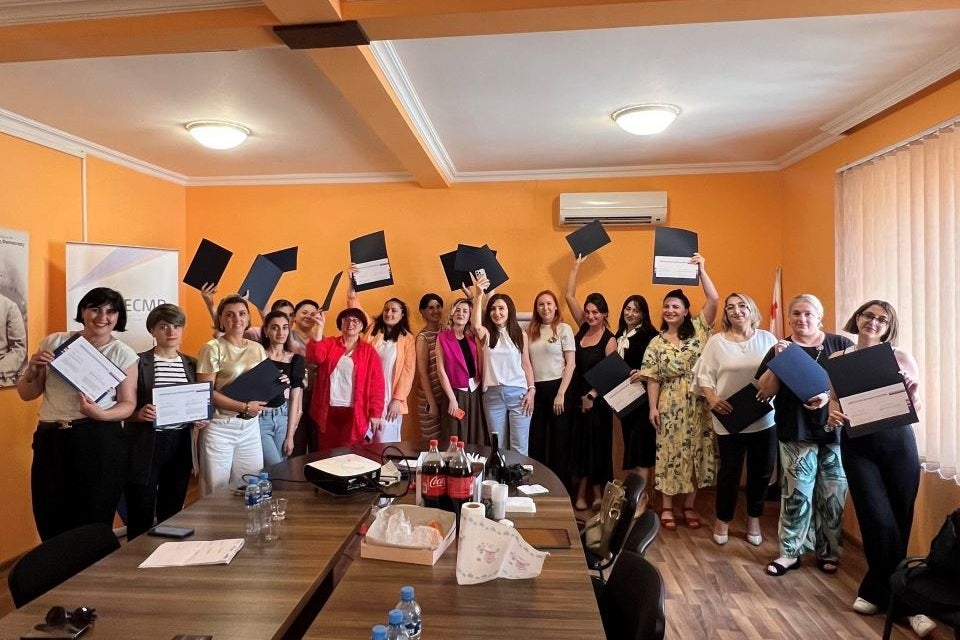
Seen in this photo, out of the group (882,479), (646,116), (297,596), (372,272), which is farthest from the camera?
(372,272)

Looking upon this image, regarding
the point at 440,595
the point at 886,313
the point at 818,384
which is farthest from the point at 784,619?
the point at 440,595

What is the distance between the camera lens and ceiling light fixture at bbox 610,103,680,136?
3303 mm

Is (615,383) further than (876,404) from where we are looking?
Yes

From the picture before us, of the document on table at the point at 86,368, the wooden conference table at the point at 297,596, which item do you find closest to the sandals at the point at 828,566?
the wooden conference table at the point at 297,596

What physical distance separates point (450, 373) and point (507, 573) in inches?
99.5

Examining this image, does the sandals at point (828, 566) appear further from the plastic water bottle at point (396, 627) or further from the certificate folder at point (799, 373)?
the plastic water bottle at point (396, 627)

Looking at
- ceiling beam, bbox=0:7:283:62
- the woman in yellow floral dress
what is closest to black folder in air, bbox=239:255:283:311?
ceiling beam, bbox=0:7:283:62

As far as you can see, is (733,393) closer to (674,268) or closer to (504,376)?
(674,268)

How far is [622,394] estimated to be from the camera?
12.9 feet

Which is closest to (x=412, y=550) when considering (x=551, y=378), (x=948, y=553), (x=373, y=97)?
(x=948, y=553)

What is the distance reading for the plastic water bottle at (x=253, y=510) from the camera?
1.86 m

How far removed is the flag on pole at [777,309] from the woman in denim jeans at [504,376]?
191 centimetres

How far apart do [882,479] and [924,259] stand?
1148 mm

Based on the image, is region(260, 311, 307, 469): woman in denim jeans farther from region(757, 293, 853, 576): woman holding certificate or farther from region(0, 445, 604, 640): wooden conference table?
region(757, 293, 853, 576): woman holding certificate
